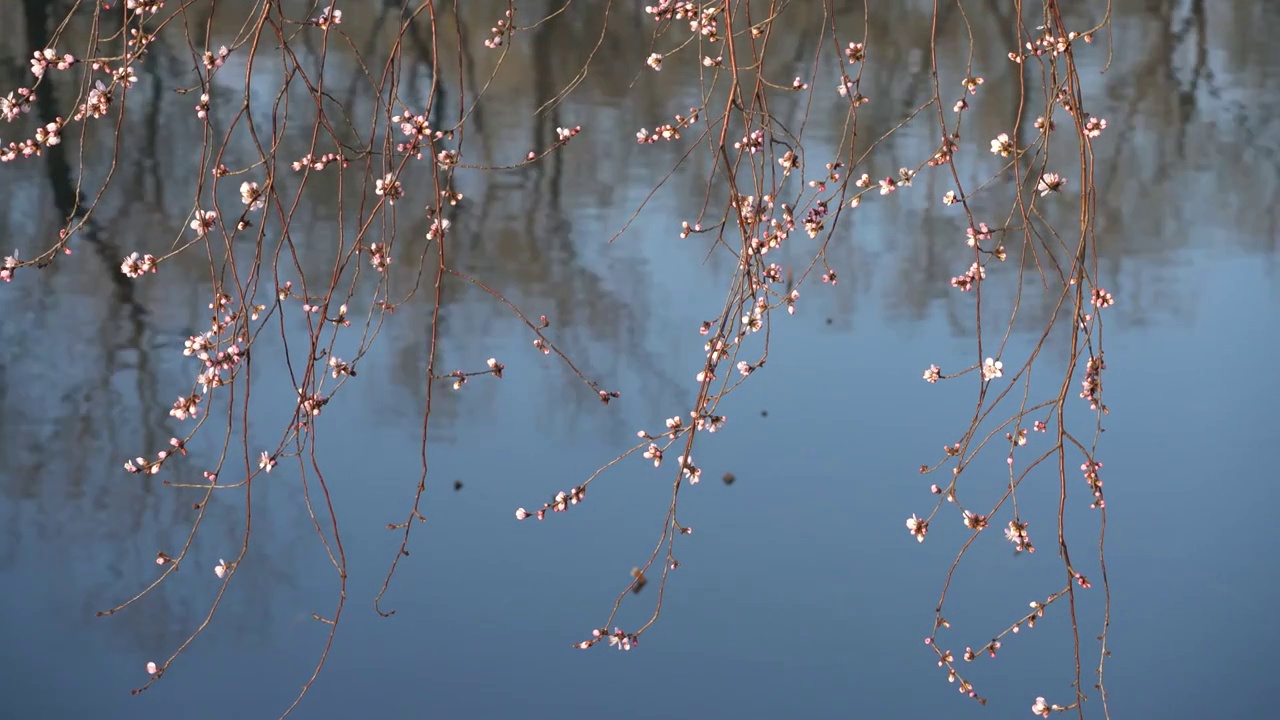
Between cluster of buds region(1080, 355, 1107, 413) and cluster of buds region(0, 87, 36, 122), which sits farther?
cluster of buds region(0, 87, 36, 122)

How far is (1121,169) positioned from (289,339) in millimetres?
1962

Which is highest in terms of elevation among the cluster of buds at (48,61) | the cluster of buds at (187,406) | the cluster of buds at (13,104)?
the cluster of buds at (48,61)

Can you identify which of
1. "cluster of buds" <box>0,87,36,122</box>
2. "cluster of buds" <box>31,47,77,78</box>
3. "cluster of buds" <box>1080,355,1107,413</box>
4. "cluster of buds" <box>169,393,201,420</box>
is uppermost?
"cluster of buds" <box>31,47,77,78</box>

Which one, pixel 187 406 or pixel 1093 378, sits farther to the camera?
pixel 187 406

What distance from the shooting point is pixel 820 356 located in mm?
2803

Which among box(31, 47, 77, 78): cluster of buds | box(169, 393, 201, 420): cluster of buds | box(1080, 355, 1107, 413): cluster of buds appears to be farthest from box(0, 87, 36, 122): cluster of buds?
box(1080, 355, 1107, 413): cluster of buds

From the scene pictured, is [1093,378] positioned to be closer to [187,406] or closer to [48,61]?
[187,406]

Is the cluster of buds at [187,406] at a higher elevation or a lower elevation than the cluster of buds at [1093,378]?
lower

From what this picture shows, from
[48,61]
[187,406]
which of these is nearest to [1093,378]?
[187,406]

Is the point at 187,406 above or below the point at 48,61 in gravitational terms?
below

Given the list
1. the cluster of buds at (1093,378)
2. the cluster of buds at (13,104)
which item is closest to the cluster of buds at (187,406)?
the cluster of buds at (13,104)

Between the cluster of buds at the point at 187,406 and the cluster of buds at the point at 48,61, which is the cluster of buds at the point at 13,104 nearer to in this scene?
the cluster of buds at the point at 48,61

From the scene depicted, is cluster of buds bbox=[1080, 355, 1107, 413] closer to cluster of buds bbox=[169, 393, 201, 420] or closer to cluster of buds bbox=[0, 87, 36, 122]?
cluster of buds bbox=[169, 393, 201, 420]

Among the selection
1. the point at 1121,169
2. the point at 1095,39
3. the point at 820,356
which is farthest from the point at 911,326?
the point at 1095,39
